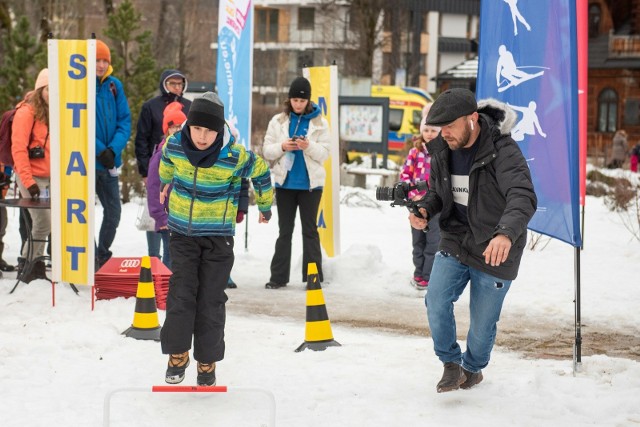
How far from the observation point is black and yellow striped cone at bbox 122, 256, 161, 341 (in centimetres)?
685

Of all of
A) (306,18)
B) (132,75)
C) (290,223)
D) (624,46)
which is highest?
(306,18)

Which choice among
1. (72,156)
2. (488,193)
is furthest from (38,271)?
(488,193)

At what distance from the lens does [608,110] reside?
47719 mm

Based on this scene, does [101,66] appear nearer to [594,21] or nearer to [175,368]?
[175,368]

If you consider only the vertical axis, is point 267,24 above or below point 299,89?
above

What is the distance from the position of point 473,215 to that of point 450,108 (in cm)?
60

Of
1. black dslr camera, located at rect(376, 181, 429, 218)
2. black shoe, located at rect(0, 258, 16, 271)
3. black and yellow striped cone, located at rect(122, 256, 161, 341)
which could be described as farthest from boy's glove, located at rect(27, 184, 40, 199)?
black dslr camera, located at rect(376, 181, 429, 218)

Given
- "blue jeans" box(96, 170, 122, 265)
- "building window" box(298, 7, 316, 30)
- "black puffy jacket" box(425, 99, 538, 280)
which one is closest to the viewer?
"black puffy jacket" box(425, 99, 538, 280)

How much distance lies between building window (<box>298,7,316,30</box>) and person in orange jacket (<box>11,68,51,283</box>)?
172 feet

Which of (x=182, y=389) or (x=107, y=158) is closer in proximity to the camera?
(x=182, y=389)

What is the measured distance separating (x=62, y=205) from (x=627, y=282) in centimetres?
548

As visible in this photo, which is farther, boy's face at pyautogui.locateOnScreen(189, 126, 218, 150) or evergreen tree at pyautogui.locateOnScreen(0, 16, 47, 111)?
evergreen tree at pyautogui.locateOnScreen(0, 16, 47, 111)

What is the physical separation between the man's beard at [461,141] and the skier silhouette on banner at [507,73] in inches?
53.3

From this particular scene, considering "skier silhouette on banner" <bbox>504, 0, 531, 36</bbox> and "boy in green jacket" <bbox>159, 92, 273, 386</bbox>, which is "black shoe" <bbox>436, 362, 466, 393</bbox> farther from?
"skier silhouette on banner" <bbox>504, 0, 531, 36</bbox>
